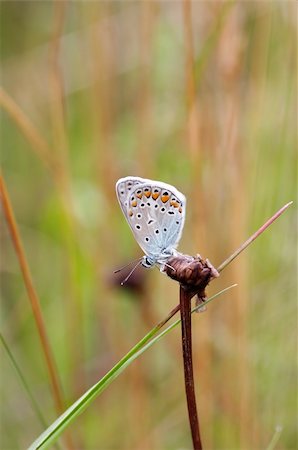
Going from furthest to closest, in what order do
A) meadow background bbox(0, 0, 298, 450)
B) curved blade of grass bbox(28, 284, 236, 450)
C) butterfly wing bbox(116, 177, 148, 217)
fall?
1. meadow background bbox(0, 0, 298, 450)
2. butterfly wing bbox(116, 177, 148, 217)
3. curved blade of grass bbox(28, 284, 236, 450)

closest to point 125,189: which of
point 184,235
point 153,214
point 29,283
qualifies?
point 153,214

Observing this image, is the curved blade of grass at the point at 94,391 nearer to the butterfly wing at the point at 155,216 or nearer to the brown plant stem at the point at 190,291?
the brown plant stem at the point at 190,291

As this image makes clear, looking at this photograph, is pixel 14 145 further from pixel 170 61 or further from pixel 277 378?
pixel 277 378

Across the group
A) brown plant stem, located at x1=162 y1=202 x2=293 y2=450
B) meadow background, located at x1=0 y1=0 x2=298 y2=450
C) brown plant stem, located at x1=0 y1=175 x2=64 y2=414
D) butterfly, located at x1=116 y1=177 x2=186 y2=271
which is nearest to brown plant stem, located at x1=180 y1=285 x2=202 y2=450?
brown plant stem, located at x1=162 y1=202 x2=293 y2=450

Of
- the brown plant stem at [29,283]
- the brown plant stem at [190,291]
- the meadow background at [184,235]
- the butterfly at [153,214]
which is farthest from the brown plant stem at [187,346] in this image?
the meadow background at [184,235]

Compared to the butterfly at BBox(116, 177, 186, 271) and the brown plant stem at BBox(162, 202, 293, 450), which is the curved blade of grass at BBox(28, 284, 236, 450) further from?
the butterfly at BBox(116, 177, 186, 271)

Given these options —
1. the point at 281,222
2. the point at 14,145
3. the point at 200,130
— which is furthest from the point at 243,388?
the point at 14,145

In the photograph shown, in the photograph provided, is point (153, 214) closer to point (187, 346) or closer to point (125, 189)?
point (125, 189)

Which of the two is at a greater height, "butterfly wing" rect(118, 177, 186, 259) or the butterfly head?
"butterfly wing" rect(118, 177, 186, 259)
